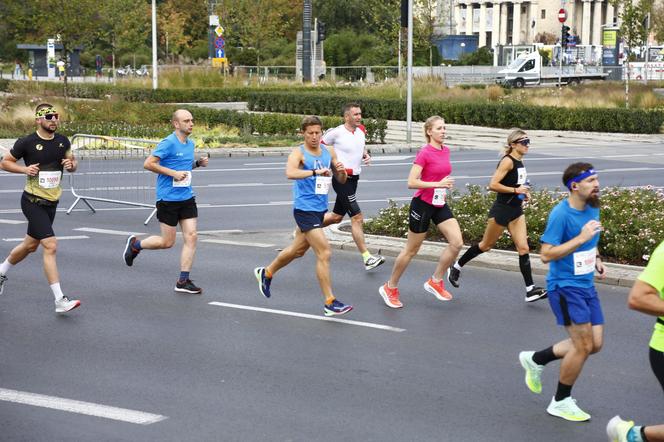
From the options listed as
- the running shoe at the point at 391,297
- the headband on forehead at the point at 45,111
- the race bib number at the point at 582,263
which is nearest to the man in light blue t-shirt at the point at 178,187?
the headband on forehead at the point at 45,111

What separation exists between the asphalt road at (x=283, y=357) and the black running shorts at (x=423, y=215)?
0.79m

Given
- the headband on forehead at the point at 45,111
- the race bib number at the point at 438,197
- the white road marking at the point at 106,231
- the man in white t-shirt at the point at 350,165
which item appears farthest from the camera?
the white road marking at the point at 106,231

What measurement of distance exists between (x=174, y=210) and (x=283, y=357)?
118 inches

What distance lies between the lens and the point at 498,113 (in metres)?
37.5

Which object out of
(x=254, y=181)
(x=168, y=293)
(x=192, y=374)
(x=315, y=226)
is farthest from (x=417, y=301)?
(x=254, y=181)

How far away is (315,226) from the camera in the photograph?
9922 mm

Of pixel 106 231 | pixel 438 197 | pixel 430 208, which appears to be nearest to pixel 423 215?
pixel 430 208

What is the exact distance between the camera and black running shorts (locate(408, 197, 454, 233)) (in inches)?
412

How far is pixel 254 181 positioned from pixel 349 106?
31.0 ft

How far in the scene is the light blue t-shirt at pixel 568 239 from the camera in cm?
690

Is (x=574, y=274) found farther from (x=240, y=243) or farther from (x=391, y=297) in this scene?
(x=240, y=243)

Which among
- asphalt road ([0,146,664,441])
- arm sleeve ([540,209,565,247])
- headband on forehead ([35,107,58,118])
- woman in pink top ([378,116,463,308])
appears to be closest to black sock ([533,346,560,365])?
asphalt road ([0,146,664,441])

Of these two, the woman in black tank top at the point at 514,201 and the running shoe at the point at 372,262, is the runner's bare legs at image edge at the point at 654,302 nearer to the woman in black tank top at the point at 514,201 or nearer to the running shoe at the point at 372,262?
the woman in black tank top at the point at 514,201

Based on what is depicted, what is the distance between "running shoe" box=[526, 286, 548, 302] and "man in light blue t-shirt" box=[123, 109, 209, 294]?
3.32 m
